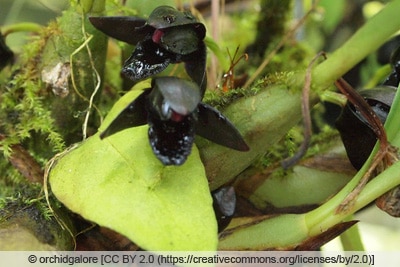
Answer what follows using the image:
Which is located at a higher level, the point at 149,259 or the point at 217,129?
the point at 217,129

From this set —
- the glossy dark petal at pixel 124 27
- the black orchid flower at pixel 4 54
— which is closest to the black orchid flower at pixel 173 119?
the glossy dark petal at pixel 124 27

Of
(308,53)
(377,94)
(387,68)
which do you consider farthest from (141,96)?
(308,53)

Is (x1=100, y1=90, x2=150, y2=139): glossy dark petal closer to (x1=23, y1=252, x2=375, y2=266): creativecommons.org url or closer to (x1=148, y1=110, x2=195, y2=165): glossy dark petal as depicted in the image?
(x1=148, y1=110, x2=195, y2=165): glossy dark petal

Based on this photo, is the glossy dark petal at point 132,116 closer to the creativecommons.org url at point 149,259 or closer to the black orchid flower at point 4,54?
the creativecommons.org url at point 149,259

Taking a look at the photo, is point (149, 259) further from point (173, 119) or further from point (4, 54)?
point (4, 54)

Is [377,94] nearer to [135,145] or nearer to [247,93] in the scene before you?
[247,93]

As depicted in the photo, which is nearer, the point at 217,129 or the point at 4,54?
the point at 217,129

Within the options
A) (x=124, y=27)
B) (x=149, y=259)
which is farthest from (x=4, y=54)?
(x=149, y=259)
